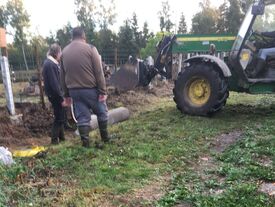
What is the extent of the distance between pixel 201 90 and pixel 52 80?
10.6ft

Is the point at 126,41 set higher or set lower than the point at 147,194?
lower

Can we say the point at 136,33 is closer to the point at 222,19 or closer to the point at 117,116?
the point at 222,19

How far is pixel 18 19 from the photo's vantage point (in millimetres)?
46406

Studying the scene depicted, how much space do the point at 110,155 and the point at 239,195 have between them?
2131mm

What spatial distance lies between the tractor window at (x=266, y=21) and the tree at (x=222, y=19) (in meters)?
27.2

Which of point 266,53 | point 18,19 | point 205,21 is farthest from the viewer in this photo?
point 18,19

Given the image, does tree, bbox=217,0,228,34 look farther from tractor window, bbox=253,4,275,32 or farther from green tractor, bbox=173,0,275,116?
green tractor, bbox=173,0,275,116

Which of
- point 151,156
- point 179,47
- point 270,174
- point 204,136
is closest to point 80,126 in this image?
point 151,156

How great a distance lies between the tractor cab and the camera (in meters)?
8.77

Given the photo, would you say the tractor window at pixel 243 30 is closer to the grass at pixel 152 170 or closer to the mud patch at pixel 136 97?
the grass at pixel 152 170

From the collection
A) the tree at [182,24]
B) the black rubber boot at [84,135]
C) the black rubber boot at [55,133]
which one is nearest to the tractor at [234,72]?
the black rubber boot at [55,133]

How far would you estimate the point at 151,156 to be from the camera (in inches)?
227

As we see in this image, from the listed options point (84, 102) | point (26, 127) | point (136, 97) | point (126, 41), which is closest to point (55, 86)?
point (84, 102)

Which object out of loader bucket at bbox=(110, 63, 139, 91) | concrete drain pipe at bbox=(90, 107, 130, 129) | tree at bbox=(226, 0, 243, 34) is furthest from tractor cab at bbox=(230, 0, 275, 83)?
tree at bbox=(226, 0, 243, 34)
